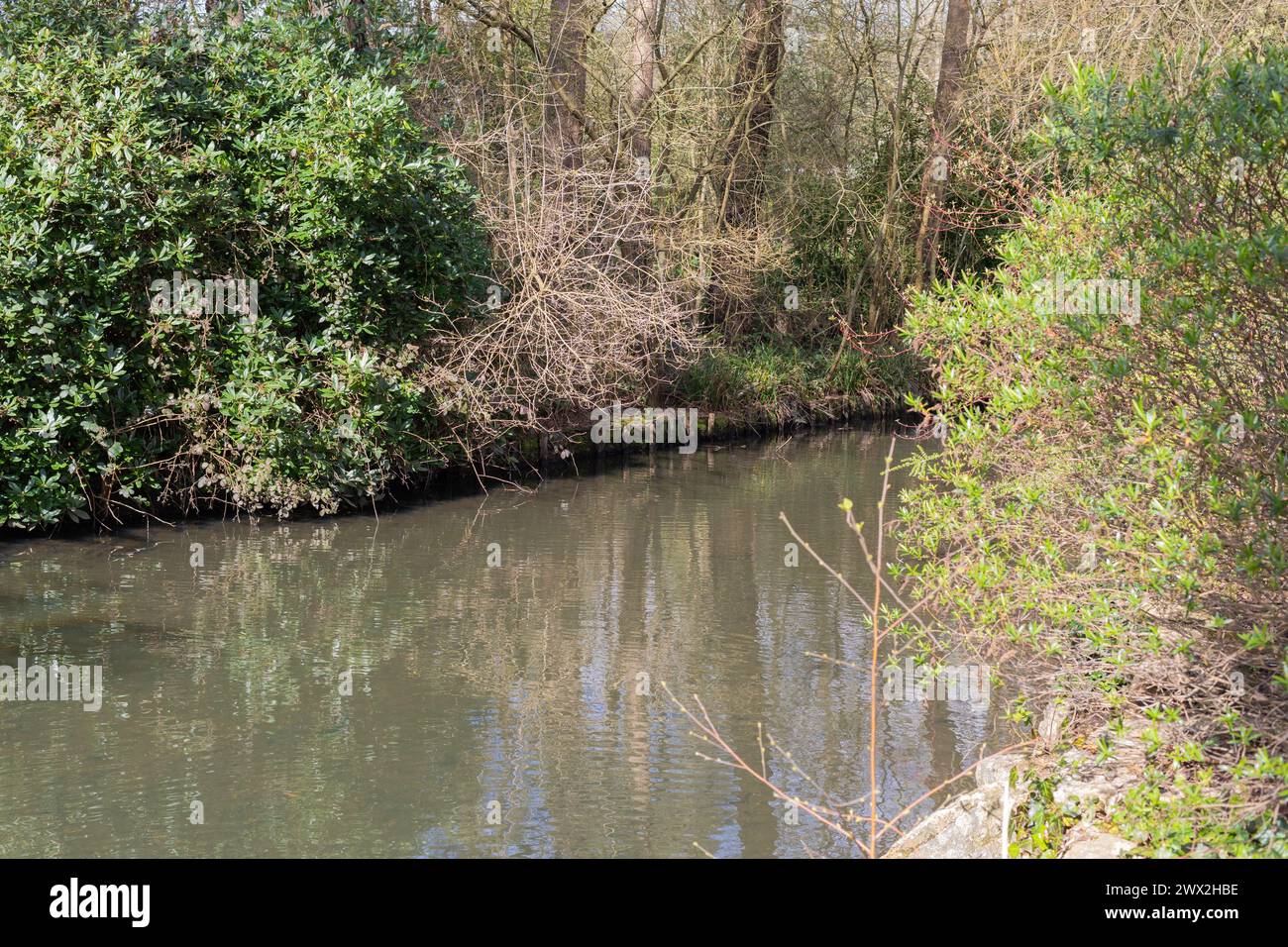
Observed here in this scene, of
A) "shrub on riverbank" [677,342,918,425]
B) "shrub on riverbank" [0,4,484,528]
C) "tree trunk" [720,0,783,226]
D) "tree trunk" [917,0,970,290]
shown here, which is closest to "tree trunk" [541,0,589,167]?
"tree trunk" [720,0,783,226]

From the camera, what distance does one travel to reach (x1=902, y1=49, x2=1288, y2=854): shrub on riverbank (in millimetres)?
4305

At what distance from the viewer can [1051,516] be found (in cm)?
589

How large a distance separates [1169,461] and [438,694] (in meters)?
4.75

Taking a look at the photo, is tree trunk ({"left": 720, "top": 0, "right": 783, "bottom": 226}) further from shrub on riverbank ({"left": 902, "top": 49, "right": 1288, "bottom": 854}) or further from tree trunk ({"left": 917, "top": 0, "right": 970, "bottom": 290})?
shrub on riverbank ({"left": 902, "top": 49, "right": 1288, "bottom": 854})

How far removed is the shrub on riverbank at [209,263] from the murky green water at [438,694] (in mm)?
748

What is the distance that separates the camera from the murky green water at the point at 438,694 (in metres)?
6.04

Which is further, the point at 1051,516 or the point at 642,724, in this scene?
the point at 642,724

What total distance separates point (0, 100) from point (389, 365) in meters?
4.22

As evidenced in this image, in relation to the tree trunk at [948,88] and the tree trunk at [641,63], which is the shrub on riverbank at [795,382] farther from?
the tree trunk at [641,63]

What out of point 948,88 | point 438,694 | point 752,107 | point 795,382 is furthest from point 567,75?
point 438,694

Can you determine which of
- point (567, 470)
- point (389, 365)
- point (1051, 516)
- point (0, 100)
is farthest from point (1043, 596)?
point (567, 470)

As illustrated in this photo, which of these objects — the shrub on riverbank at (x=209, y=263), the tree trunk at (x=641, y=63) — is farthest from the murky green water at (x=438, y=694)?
the tree trunk at (x=641, y=63)

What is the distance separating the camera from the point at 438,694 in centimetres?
793
